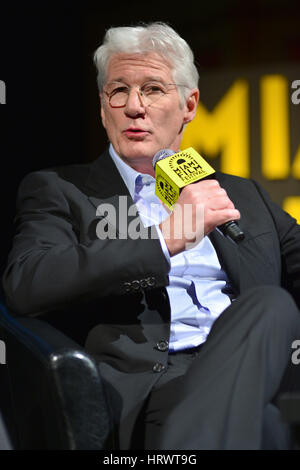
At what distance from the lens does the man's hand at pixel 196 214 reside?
145cm

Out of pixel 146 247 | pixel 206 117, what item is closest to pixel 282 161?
pixel 206 117

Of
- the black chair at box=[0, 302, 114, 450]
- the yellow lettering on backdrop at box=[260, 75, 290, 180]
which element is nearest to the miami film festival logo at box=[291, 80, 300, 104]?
the yellow lettering on backdrop at box=[260, 75, 290, 180]

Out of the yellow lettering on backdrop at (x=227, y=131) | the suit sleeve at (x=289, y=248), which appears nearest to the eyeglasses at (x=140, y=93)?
the suit sleeve at (x=289, y=248)

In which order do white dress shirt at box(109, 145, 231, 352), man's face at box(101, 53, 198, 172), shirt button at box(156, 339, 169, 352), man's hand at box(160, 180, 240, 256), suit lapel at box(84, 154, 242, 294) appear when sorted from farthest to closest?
man's face at box(101, 53, 198, 172)
suit lapel at box(84, 154, 242, 294)
white dress shirt at box(109, 145, 231, 352)
shirt button at box(156, 339, 169, 352)
man's hand at box(160, 180, 240, 256)

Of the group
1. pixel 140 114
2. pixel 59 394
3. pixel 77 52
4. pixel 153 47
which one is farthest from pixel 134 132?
pixel 77 52

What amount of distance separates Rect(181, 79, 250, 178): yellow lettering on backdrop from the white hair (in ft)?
2.87

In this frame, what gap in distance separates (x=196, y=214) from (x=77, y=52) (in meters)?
1.76

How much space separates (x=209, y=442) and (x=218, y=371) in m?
0.14

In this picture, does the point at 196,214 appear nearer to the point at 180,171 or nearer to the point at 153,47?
the point at 180,171

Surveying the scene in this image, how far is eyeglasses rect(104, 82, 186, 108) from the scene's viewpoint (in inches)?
75.1

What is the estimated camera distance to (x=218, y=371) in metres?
1.20

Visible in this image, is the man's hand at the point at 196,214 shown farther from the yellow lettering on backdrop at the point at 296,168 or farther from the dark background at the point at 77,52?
the yellow lettering on backdrop at the point at 296,168

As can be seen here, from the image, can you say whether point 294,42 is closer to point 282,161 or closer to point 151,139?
point 282,161

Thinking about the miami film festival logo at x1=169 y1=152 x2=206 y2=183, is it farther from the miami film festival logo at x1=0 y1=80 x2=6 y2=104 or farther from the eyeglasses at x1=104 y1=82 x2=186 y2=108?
the miami film festival logo at x1=0 y1=80 x2=6 y2=104
